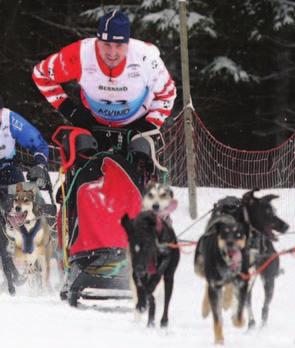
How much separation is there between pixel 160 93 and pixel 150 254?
1891 mm

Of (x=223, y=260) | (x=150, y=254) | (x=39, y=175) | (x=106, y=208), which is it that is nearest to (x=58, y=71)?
(x=106, y=208)

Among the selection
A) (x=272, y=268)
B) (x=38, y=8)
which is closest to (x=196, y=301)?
(x=272, y=268)

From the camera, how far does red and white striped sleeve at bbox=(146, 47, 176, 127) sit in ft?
21.0

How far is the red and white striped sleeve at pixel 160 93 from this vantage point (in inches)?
252

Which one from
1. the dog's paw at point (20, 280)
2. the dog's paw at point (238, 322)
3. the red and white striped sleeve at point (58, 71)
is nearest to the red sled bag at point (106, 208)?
Answer: the red and white striped sleeve at point (58, 71)

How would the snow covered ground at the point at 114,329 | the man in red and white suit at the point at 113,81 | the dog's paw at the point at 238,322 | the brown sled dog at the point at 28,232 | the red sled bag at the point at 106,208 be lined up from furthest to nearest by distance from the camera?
the brown sled dog at the point at 28,232 < the man in red and white suit at the point at 113,81 < the red sled bag at the point at 106,208 < the dog's paw at the point at 238,322 < the snow covered ground at the point at 114,329

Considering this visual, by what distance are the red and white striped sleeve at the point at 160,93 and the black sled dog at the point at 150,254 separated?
4.75 feet

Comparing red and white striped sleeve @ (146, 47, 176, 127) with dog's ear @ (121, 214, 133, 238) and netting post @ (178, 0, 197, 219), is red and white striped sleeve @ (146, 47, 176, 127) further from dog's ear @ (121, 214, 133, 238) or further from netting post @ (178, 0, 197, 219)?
netting post @ (178, 0, 197, 219)

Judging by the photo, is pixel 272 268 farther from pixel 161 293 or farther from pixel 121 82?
pixel 121 82

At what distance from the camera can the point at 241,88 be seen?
1902 cm

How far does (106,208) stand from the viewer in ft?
19.8

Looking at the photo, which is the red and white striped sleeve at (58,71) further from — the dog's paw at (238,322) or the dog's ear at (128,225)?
the dog's paw at (238,322)

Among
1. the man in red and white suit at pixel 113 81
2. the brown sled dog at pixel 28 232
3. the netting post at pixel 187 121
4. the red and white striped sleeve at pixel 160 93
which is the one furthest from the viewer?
the netting post at pixel 187 121

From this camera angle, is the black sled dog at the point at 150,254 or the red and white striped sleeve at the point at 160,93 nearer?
the black sled dog at the point at 150,254
